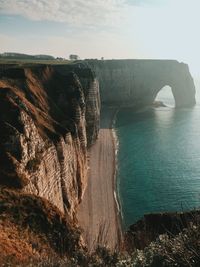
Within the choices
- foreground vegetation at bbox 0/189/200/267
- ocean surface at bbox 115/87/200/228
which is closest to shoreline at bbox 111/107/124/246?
ocean surface at bbox 115/87/200/228

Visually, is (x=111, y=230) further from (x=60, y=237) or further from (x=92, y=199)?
(x=60, y=237)

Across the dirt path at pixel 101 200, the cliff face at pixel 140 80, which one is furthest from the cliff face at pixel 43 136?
the cliff face at pixel 140 80

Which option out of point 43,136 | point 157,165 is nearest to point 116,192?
point 157,165

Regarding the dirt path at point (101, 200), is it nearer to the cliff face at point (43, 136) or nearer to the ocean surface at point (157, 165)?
the ocean surface at point (157, 165)

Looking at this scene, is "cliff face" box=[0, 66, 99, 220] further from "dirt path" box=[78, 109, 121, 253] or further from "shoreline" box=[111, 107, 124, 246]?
"shoreline" box=[111, 107, 124, 246]

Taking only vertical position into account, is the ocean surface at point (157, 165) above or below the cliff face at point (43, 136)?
below

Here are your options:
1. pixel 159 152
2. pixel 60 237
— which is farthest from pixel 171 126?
pixel 60 237
